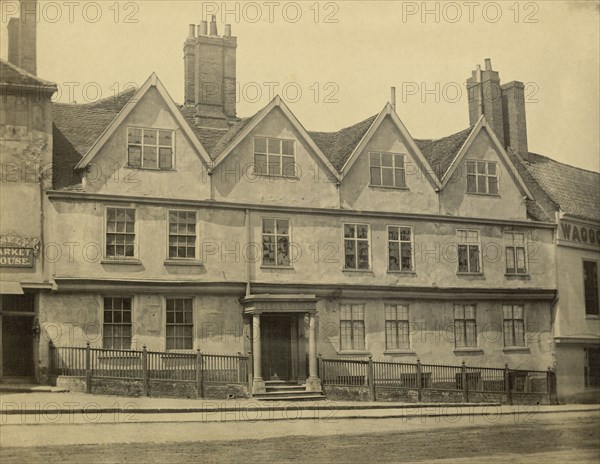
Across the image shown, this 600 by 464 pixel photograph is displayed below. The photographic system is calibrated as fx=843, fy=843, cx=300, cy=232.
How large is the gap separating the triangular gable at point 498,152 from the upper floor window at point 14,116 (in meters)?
9.58

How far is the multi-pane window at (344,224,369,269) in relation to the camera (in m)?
19.6

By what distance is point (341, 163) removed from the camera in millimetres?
20047

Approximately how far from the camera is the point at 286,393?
17938mm

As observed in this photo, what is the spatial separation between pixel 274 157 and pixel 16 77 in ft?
20.3

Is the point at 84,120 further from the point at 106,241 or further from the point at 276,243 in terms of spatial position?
the point at 276,243

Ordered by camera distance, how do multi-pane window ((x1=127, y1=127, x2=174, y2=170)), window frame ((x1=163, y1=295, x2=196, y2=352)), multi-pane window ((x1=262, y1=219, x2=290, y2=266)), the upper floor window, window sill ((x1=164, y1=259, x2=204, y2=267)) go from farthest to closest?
multi-pane window ((x1=262, y1=219, x2=290, y2=266))
window sill ((x1=164, y1=259, x2=204, y2=267))
window frame ((x1=163, y1=295, x2=196, y2=352))
multi-pane window ((x1=127, y1=127, x2=174, y2=170))
the upper floor window

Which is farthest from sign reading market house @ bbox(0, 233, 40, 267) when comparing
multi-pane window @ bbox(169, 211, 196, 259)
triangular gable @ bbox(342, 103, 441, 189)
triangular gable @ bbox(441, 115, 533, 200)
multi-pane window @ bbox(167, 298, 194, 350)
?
triangular gable @ bbox(441, 115, 533, 200)

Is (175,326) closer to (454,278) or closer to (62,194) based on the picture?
(62,194)

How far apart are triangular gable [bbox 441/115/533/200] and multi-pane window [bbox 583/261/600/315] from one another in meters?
2.75

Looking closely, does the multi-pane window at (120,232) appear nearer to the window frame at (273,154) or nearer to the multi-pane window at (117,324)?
the multi-pane window at (117,324)

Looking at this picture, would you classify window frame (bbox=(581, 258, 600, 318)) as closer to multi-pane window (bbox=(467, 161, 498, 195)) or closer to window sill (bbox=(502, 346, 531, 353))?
window sill (bbox=(502, 346, 531, 353))

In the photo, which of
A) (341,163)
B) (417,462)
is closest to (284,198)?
(341,163)

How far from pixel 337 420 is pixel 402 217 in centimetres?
663

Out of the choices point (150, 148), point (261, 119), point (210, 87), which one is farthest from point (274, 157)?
point (150, 148)
